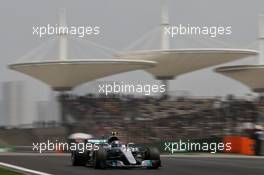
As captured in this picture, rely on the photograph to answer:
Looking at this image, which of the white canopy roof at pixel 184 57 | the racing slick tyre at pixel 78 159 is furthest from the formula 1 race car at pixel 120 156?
the white canopy roof at pixel 184 57

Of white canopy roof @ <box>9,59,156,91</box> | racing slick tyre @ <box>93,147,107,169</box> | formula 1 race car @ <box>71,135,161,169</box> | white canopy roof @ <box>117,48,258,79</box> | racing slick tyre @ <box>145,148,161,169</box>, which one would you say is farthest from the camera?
white canopy roof @ <box>117,48,258,79</box>

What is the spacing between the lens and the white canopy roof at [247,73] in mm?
66331

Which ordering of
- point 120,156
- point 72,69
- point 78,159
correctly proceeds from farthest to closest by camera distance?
1. point 72,69
2. point 78,159
3. point 120,156

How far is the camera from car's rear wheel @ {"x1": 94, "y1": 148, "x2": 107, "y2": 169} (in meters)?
20.7

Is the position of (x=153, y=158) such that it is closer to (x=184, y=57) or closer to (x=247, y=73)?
(x=247, y=73)

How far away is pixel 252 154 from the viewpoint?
112 ft

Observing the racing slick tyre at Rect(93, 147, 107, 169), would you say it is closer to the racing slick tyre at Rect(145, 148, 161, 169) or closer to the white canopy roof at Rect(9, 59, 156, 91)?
the racing slick tyre at Rect(145, 148, 161, 169)

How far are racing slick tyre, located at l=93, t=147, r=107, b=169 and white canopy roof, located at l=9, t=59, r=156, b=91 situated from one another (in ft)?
132

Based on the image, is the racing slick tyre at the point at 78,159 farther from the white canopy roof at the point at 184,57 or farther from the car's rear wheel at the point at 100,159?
the white canopy roof at the point at 184,57

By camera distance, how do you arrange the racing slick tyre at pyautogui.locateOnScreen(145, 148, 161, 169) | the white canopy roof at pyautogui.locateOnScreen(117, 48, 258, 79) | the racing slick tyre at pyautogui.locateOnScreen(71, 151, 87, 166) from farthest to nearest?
1. the white canopy roof at pyautogui.locateOnScreen(117, 48, 258, 79)
2. the racing slick tyre at pyautogui.locateOnScreen(71, 151, 87, 166)
3. the racing slick tyre at pyautogui.locateOnScreen(145, 148, 161, 169)

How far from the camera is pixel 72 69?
62.8 m

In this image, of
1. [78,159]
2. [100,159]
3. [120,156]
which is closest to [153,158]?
[120,156]

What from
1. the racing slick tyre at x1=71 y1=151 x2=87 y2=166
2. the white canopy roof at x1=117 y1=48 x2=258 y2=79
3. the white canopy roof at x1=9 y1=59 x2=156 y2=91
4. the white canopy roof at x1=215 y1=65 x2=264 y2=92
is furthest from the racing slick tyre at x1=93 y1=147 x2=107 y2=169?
the white canopy roof at x1=117 y1=48 x2=258 y2=79

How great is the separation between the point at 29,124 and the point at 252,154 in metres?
19.6
